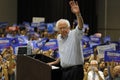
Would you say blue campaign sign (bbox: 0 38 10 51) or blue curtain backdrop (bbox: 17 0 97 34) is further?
blue curtain backdrop (bbox: 17 0 97 34)

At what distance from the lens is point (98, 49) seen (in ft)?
21.4

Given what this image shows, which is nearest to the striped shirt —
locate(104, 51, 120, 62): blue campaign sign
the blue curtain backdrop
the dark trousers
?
the dark trousers

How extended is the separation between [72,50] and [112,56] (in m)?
1.76

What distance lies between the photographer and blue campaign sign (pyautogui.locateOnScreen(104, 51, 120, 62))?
18.4 ft

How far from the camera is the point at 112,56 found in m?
5.70

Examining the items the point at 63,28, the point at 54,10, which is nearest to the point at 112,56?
the point at 63,28

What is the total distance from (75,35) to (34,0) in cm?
1556

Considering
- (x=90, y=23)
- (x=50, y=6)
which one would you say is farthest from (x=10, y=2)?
(x=90, y=23)

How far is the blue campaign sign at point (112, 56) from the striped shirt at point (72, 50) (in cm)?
163

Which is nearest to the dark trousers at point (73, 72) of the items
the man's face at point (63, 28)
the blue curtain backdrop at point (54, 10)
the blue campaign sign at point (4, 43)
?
the man's face at point (63, 28)

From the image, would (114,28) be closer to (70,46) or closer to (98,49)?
(98,49)

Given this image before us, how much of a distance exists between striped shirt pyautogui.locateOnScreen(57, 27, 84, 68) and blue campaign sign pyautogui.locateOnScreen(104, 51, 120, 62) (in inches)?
64.3

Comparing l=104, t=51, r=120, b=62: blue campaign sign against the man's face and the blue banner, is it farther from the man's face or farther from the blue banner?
the blue banner

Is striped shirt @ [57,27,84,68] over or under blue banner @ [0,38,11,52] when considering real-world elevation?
over
